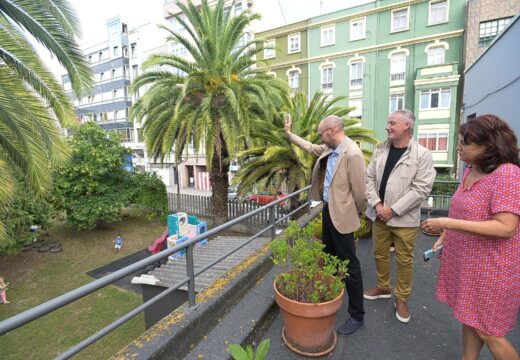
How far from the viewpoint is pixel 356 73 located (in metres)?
21.7

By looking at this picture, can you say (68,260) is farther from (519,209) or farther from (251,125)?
(519,209)

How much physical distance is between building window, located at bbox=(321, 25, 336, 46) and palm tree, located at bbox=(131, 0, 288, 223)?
1487 centimetres

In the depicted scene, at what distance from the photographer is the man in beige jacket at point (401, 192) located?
2559 mm

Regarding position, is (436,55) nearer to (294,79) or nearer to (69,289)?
(294,79)

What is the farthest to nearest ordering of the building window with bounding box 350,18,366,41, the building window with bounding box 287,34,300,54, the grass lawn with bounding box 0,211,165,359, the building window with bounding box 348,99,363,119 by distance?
the building window with bounding box 287,34,300,54 < the building window with bounding box 348,99,363,119 < the building window with bounding box 350,18,366,41 < the grass lawn with bounding box 0,211,165,359

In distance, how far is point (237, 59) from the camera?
1011cm

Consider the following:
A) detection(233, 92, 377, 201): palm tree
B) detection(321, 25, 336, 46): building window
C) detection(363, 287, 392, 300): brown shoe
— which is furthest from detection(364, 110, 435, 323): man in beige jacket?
detection(321, 25, 336, 46): building window

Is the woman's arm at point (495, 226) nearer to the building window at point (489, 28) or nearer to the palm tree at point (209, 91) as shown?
the palm tree at point (209, 91)

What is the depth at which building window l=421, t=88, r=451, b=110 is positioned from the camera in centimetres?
1838

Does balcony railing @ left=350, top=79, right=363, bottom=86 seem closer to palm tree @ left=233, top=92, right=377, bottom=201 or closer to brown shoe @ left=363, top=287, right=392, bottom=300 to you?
palm tree @ left=233, top=92, right=377, bottom=201

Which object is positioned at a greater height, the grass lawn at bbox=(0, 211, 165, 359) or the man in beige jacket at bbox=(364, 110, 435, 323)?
the man in beige jacket at bbox=(364, 110, 435, 323)

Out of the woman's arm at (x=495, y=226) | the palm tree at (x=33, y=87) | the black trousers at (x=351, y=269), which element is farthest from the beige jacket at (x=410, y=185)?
the palm tree at (x=33, y=87)

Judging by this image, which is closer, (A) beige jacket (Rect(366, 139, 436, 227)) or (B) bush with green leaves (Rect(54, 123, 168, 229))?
(A) beige jacket (Rect(366, 139, 436, 227))

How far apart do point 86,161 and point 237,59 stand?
8765mm
